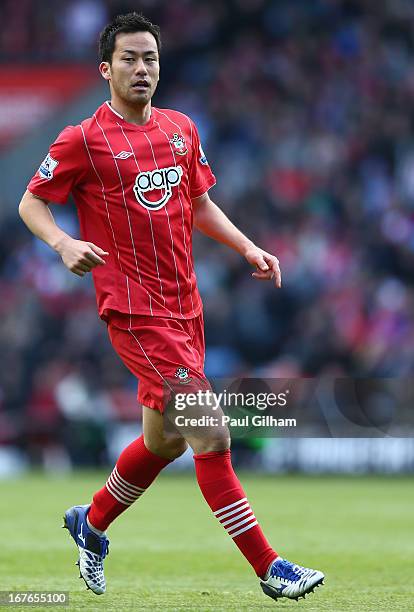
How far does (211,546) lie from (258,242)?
9.69 metres

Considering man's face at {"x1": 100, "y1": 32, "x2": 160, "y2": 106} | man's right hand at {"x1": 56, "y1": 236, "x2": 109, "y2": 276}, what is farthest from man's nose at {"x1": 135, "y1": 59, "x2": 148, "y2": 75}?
man's right hand at {"x1": 56, "y1": 236, "x2": 109, "y2": 276}

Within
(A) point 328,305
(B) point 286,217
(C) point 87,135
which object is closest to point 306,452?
(A) point 328,305

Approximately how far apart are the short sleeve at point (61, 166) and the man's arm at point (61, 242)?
64 mm

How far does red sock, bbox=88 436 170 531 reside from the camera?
605 centimetres

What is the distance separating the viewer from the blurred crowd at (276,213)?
680 inches

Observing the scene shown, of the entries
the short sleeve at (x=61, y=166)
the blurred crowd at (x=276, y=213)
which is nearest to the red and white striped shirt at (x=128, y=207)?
the short sleeve at (x=61, y=166)

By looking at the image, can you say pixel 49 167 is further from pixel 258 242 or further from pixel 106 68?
pixel 258 242

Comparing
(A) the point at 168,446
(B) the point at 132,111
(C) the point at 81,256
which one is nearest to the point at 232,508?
(A) the point at 168,446

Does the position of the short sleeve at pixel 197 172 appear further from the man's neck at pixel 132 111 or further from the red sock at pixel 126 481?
the red sock at pixel 126 481

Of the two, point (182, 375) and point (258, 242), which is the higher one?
point (182, 375)

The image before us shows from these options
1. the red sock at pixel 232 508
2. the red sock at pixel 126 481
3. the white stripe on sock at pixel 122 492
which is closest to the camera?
the red sock at pixel 232 508

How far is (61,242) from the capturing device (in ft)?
18.1

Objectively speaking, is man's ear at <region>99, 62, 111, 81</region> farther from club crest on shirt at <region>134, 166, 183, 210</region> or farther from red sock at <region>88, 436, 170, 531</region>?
red sock at <region>88, 436, 170, 531</region>

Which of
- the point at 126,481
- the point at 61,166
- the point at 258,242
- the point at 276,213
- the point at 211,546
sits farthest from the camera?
the point at 276,213
